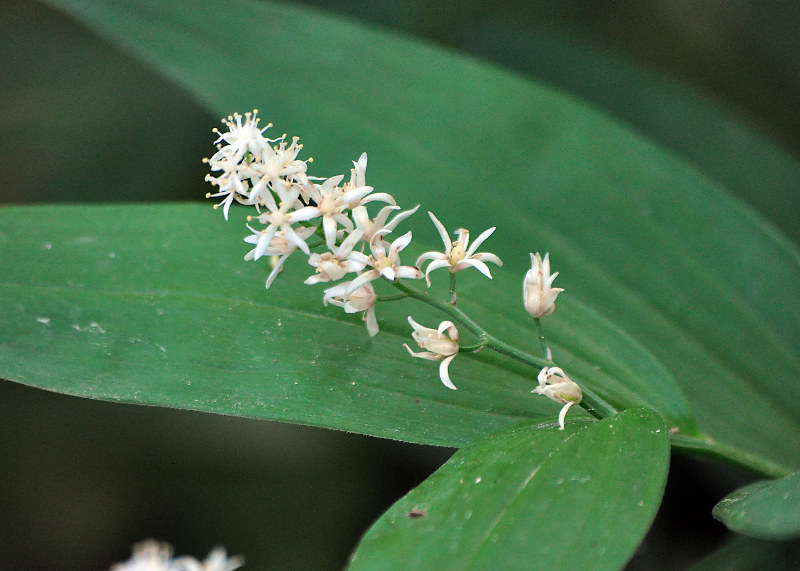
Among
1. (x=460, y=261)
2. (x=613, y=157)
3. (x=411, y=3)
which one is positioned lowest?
(x=460, y=261)

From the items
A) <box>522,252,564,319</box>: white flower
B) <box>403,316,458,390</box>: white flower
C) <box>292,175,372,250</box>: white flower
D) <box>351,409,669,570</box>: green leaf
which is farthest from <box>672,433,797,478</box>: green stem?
<box>292,175,372,250</box>: white flower

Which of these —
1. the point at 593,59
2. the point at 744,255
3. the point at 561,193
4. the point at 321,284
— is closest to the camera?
the point at 321,284

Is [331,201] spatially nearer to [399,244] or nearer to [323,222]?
[323,222]

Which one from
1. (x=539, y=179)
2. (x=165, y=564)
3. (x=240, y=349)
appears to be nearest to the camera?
(x=240, y=349)

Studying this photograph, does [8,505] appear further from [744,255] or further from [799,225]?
[799,225]

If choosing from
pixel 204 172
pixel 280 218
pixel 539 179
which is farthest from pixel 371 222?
pixel 204 172

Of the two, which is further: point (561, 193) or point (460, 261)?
point (561, 193)

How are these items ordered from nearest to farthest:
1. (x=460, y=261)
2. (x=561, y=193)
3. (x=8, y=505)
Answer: (x=460, y=261), (x=561, y=193), (x=8, y=505)

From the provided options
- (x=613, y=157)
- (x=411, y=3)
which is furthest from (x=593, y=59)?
(x=613, y=157)
